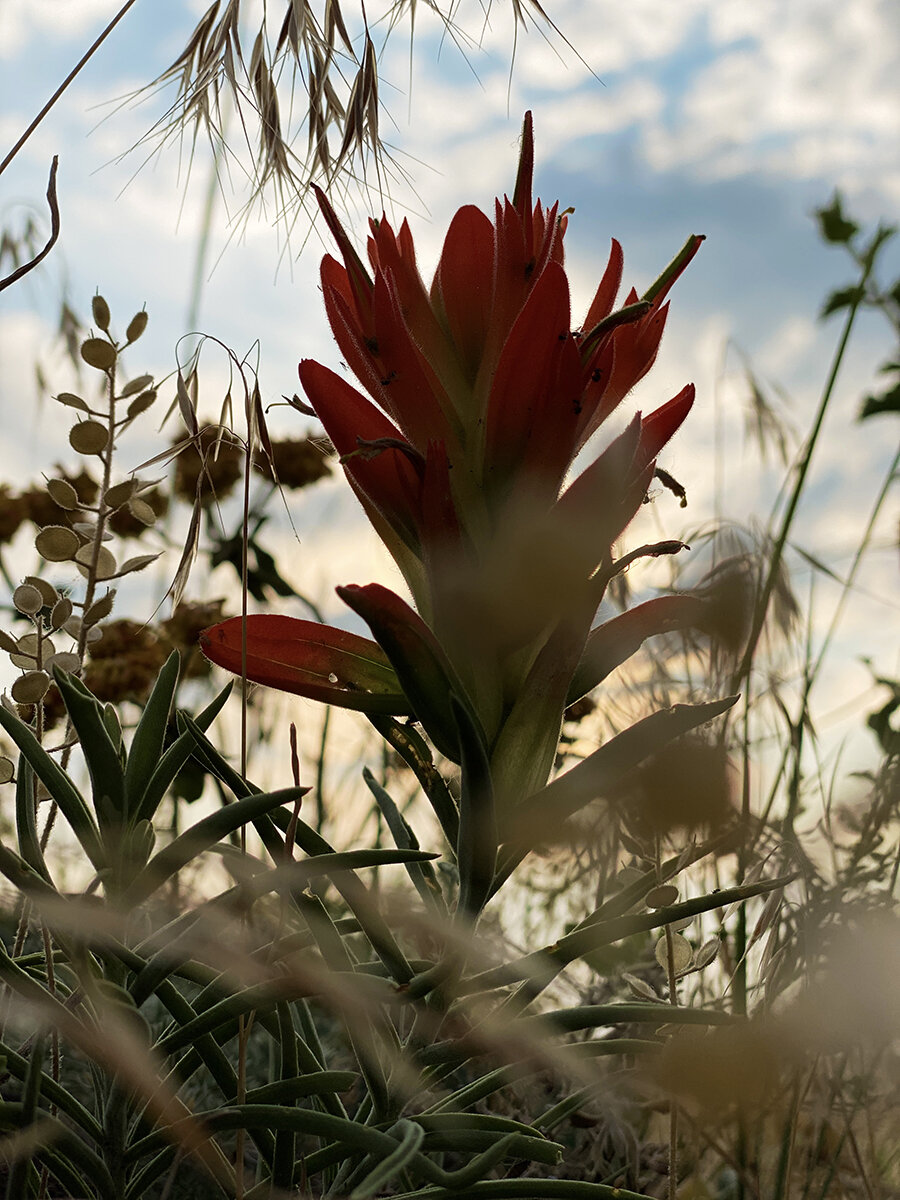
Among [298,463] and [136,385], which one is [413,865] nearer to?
[136,385]

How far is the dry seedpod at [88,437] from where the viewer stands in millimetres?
721

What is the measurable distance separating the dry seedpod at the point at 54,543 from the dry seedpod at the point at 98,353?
113 millimetres

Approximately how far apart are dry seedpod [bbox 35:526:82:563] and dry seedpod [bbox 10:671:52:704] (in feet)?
0.30

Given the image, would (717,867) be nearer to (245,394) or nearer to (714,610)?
(714,610)

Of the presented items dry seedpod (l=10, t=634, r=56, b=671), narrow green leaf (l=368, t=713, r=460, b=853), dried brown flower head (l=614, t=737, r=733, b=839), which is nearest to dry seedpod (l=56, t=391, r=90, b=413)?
dry seedpod (l=10, t=634, r=56, b=671)

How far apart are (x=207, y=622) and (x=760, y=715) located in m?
0.82

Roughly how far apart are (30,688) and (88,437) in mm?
180

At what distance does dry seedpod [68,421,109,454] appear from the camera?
72 cm

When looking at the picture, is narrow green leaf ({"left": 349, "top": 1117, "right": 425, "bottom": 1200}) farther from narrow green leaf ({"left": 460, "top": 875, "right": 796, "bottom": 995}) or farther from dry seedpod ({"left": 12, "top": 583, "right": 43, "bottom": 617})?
dry seedpod ({"left": 12, "top": 583, "right": 43, "bottom": 617})

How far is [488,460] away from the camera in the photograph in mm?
599

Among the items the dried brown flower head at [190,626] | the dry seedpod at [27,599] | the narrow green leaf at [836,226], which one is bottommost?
the dry seedpod at [27,599]

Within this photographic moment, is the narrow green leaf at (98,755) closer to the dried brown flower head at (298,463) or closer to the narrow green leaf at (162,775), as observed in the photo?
the narrow green leaf at (162,775)

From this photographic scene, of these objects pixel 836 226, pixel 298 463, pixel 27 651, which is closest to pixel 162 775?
pixel 27 651

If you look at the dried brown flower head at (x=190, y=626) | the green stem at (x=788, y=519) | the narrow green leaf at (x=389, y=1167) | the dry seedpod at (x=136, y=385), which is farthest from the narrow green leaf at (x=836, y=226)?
the narrow green leaf at (x=389, y=1167)
